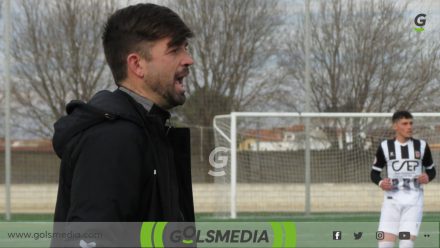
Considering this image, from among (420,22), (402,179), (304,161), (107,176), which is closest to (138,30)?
(107,176)

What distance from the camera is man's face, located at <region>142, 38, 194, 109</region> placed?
1.96 metres

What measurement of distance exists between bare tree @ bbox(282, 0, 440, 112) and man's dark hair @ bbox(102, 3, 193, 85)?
14.9m

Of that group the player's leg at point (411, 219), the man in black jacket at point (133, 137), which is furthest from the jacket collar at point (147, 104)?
the player's leg at point (411, 219)

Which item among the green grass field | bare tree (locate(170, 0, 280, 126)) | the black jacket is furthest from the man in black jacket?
bare tree (locate(170, 0, 280, 126))

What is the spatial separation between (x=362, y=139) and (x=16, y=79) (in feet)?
25.1

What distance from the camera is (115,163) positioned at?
1.74 m

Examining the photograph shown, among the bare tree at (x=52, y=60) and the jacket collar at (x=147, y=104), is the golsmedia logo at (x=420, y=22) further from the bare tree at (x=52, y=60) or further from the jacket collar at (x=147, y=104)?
the jacket collar at (x=147, y=104)

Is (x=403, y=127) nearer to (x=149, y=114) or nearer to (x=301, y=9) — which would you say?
(x=149, y=114)

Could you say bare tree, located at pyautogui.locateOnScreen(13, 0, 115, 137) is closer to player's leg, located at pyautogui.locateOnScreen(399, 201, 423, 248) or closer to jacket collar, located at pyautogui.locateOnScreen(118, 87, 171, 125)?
player's leg, located at pyautogui.locateOnScreen(399, 201, 423, 248)

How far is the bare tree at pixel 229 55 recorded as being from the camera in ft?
55.8

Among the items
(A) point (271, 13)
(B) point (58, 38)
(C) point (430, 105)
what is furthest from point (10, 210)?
(C) point (430, 105)

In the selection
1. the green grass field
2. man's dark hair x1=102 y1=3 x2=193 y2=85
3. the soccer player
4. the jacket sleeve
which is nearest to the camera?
the jacket sleeve

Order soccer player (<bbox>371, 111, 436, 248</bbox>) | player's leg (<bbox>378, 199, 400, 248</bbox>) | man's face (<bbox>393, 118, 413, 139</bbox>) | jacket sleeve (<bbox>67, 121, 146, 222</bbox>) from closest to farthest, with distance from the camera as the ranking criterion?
jacket sleeve (<bbox>67, 121, 146, 222</bbox>), player's leg (<bbox>378, 199, 400, 248</bbox>), soccer player (<bbox>371, 111, 436, 248</bbox>), man's face (<bbox>393, 118, 413, 139</bbox>)

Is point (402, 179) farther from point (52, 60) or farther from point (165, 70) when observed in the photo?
point (52, 60)
